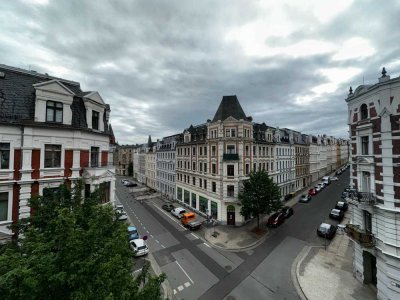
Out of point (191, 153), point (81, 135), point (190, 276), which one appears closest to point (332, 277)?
point (190, 276)

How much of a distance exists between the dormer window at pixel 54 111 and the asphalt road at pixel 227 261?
1545 centimetres

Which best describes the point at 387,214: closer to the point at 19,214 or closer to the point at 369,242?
the point at 369,242

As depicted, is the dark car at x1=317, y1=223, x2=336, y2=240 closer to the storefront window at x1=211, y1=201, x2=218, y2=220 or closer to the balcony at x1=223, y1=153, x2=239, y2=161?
the storefront window at x1=211, y1=201, x2=218, y2=220

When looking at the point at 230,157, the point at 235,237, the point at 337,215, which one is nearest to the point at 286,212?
the point at 337,215

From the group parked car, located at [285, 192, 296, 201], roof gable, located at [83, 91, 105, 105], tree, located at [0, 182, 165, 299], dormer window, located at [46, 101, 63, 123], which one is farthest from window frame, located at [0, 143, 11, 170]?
parked car, located at [285, 192, 296, 201]

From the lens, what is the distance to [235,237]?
80.5ft

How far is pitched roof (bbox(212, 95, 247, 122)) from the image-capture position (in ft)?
99.6

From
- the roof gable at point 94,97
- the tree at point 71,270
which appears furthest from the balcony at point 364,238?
the roof gable at point 94,97

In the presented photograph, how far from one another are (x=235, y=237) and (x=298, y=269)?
27.1 feet

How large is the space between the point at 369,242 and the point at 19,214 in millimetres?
23488

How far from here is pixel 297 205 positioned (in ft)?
122

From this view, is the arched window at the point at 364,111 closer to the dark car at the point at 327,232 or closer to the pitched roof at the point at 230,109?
the dark car at the point at 327,232

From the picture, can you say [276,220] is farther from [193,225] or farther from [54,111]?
[54,111]

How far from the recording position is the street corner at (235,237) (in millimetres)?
22344
